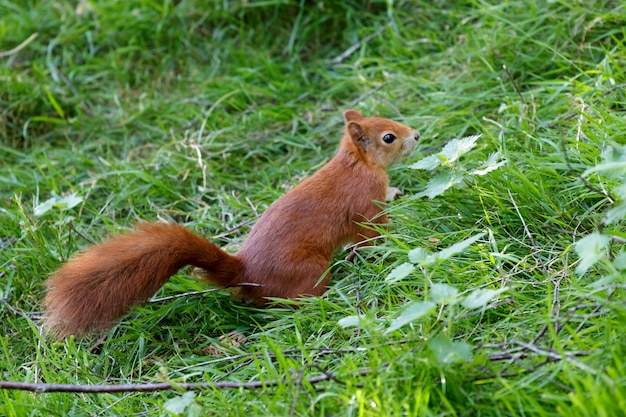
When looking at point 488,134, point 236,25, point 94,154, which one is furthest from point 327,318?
point 236,25

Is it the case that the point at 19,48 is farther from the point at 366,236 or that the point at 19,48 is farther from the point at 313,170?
the point at 366,236

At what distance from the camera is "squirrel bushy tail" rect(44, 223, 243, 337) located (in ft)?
7.93

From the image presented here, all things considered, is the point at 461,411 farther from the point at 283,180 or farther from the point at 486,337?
the point at 283,180

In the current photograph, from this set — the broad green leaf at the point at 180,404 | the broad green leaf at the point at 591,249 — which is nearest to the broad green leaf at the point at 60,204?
the broad green leaf at the point at 180,404

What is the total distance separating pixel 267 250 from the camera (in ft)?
8.85

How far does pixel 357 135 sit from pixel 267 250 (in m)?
0.69

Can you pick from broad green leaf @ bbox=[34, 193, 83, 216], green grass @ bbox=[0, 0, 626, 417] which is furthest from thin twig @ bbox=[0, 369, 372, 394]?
broad green leaf @ bbox=[34, 193, 83, 216]

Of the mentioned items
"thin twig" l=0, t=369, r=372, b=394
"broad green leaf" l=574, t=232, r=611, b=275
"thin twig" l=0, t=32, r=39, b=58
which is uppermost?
"thin twig" l=0, t=32, r=39, b=58

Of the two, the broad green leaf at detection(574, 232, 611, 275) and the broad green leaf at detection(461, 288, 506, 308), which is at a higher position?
the broad green leaf at detection(574, 232, 611, 275)

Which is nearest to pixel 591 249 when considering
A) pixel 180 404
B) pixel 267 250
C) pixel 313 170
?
pixel 180 404

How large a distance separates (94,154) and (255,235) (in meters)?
1.63

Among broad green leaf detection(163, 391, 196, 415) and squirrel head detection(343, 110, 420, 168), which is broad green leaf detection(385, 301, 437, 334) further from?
squirrel head detection(343, 110, 420, 168)

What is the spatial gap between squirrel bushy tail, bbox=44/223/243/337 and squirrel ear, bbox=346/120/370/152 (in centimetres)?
82

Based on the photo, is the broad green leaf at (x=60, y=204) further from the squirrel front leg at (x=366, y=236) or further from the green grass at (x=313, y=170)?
the squirrel front leg at (x=366, y=236)
